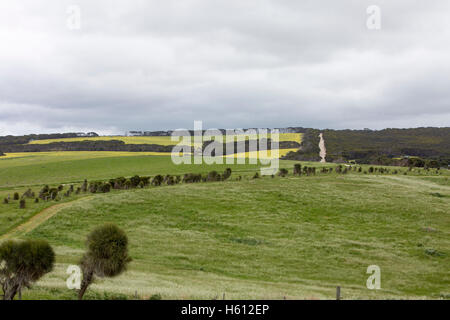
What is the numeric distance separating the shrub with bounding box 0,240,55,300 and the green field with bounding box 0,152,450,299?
1.45 metres

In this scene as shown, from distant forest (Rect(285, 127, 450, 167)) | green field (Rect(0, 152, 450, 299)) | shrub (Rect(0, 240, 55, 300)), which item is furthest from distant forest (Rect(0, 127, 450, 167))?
shrub (Rect(0, 240, 55, 300))

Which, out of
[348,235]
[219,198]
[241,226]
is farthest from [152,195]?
[348,235]

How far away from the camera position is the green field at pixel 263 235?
24562 mm

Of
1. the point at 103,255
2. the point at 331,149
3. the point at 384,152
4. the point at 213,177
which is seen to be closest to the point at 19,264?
the point at 103,255

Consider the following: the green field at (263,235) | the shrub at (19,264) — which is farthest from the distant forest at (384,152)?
the shrub at (19,264)

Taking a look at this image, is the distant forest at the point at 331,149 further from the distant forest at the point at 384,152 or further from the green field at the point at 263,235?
the green field at the point at 263,235

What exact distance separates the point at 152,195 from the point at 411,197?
38.9m

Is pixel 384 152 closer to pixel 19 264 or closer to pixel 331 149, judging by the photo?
pixel 331 149

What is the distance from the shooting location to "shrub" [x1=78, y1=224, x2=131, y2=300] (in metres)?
A: 18.2

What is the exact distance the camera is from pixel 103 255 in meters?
18.3

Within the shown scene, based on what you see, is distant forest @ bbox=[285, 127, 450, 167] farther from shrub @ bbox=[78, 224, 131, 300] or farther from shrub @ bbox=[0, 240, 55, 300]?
shrub @ bbox=[0, 240, 55, 300]

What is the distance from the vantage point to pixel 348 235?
42.7 meters

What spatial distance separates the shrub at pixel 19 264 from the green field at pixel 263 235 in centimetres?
145

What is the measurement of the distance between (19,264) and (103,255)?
11.4 feet
